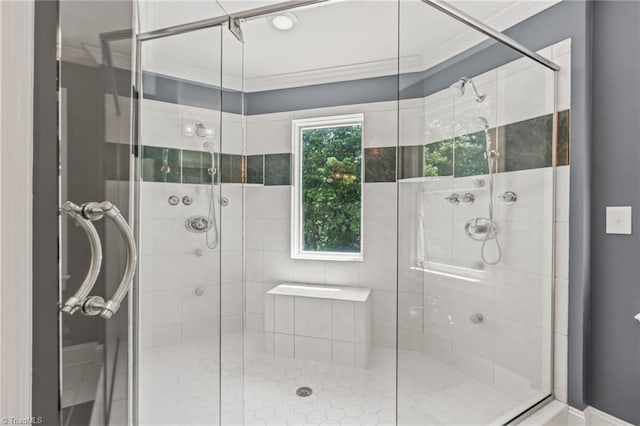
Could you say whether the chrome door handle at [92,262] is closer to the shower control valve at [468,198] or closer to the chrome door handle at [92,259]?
the chrome door handle at [92,259]

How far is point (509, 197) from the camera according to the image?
173 cm

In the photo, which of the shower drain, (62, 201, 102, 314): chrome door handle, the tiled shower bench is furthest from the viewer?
the tiled shower bench

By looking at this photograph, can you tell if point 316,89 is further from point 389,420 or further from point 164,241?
point 389,420

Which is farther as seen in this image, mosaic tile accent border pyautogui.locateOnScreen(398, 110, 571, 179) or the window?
the window

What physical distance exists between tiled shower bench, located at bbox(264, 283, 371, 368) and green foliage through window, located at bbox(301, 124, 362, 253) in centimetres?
53

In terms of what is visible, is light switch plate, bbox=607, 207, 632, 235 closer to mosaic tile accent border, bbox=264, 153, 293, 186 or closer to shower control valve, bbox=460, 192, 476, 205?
shower control valve, bbox=460, 192, 476, 205

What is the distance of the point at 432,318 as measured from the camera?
1483 mm

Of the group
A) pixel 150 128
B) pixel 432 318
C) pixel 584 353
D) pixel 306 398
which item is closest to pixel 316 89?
pixel 150 128

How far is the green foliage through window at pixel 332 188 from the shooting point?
3.01m

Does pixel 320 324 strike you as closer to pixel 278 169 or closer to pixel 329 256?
pixel 329 256

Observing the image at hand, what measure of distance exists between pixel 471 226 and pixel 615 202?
714 millimetres

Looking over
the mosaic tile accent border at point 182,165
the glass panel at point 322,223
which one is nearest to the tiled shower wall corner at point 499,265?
the glass panel at point 322,223

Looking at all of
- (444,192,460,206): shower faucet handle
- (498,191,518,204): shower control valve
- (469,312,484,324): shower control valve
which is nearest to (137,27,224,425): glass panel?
(444,192,460,206): shower faucet handle

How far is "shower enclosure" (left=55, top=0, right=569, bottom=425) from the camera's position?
1067mm
